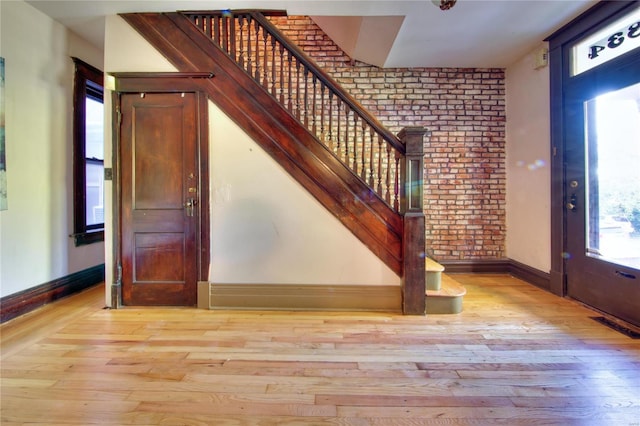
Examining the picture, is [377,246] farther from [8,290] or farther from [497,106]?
[8,290]

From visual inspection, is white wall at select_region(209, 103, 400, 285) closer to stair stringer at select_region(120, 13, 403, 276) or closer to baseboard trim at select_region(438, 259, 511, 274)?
stair stringer at select_region(120, 13, 403, 276)

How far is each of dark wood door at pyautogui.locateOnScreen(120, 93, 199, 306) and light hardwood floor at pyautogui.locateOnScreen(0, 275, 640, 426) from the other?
263 mm

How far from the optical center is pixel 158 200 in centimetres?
306

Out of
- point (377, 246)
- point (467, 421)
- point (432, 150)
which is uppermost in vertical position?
point (432, 150)

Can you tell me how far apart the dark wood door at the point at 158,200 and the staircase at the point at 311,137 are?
47 cm

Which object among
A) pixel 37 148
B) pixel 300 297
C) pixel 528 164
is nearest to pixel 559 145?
pixel 528 164

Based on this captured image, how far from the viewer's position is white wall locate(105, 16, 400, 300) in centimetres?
297

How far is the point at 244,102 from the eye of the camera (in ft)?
9.84

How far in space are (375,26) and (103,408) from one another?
3.93 meters

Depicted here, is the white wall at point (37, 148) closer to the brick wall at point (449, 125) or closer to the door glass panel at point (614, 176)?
the brick wall at point (449, 125)

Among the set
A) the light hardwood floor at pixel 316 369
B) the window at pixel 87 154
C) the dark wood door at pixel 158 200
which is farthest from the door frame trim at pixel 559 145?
the window at pixel 87 154

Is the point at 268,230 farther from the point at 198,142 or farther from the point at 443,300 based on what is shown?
the point at 443,300

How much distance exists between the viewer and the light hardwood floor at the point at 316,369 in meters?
1.59

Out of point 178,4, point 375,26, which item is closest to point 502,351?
point 375,26
